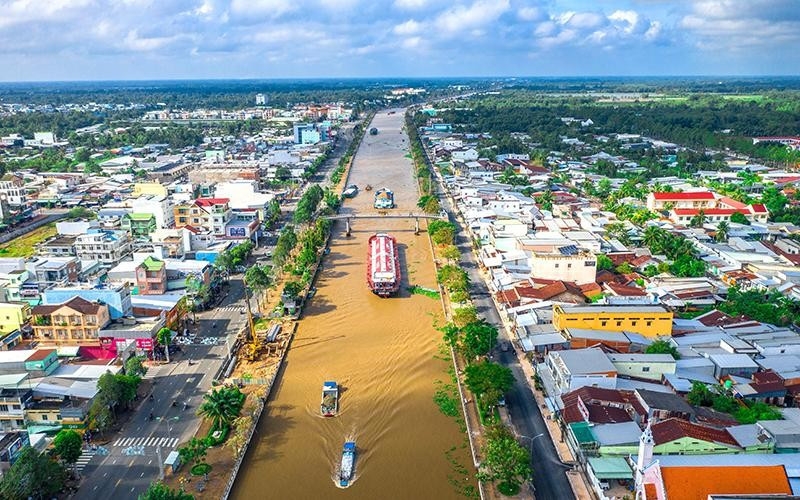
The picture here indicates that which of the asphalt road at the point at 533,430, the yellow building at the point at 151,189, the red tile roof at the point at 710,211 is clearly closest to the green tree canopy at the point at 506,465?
the asphalt road at the point at 533,430

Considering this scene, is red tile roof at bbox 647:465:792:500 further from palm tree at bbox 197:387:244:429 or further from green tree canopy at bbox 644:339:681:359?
palm tree at bbox 197:387:244:429

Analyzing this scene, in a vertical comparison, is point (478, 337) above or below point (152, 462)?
above

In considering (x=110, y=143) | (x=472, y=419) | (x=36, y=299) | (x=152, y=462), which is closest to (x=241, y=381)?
(x=152, y=462)

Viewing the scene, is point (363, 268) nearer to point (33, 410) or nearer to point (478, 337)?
point (478, 337)

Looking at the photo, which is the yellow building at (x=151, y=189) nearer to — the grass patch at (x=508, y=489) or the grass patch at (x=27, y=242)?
the grass patch at (x=27, y=242)

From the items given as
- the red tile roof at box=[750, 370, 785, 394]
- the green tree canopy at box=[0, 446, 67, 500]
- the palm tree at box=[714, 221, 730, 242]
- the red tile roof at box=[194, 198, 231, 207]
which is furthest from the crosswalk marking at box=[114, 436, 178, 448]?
the palm tree at box=[714, 221, 730, 242]

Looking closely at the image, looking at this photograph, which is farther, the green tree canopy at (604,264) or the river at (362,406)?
the green tree canopy at (604,264)
